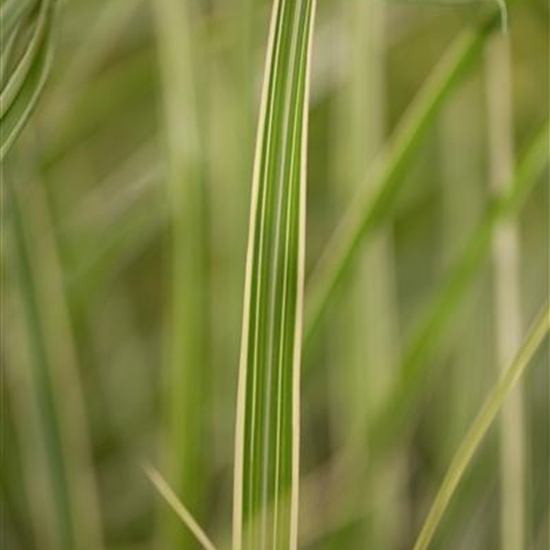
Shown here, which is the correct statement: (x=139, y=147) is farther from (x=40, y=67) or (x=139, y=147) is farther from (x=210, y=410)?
(x=40, y=67)

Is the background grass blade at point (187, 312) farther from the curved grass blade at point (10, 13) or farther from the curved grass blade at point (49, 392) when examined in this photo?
the curved grass blade at point (10, 13)

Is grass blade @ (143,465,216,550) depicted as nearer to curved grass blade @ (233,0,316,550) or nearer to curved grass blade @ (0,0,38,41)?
curved grass blade @ (233,0,316,550)

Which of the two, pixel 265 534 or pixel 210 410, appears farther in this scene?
pixel 210 410

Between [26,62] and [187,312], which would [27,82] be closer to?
[26,62]

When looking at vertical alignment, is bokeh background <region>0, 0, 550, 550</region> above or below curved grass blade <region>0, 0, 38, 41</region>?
below

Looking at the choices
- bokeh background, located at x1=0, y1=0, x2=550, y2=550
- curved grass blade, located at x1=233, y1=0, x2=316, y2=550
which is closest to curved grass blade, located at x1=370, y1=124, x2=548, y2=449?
bokeh background, located at x1=0, y1=0, x2=550, y2=550

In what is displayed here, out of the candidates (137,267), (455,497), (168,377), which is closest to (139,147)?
(137,267)
